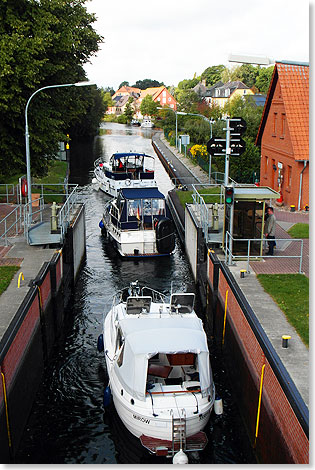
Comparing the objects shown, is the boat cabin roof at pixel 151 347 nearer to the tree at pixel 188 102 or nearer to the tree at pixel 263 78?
the tree at pixel 188 102

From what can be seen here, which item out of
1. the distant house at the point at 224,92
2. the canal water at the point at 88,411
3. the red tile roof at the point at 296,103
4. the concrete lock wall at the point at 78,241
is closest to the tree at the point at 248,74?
the distant house at the point at 224,92

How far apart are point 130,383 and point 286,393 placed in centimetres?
359

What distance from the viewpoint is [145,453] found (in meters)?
12.3

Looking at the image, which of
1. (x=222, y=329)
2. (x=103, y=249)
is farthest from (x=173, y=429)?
(x=103, y=249)

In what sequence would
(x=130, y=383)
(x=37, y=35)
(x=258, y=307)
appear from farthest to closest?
(x=37, y=35) < (x=258, y=307) < (x=130, y=383)

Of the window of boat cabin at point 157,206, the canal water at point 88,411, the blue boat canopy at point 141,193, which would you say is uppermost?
the blue boat canopy at point 141,193

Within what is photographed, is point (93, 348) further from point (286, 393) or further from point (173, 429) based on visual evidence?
point (286, 393)

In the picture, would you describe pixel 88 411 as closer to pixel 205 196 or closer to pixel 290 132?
pixel 290 132

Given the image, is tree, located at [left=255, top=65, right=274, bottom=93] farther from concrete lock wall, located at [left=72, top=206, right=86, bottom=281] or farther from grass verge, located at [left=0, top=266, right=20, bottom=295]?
grass verge, located at [left=0, top=266, right=20, bottom=295]

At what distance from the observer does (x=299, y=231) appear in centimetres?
2341

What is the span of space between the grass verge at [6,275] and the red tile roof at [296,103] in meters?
15.9

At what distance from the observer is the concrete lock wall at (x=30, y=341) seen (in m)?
11.7

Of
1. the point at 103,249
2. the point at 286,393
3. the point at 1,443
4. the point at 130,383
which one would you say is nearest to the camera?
the point at 286,393

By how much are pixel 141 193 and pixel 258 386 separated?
1557 cm
